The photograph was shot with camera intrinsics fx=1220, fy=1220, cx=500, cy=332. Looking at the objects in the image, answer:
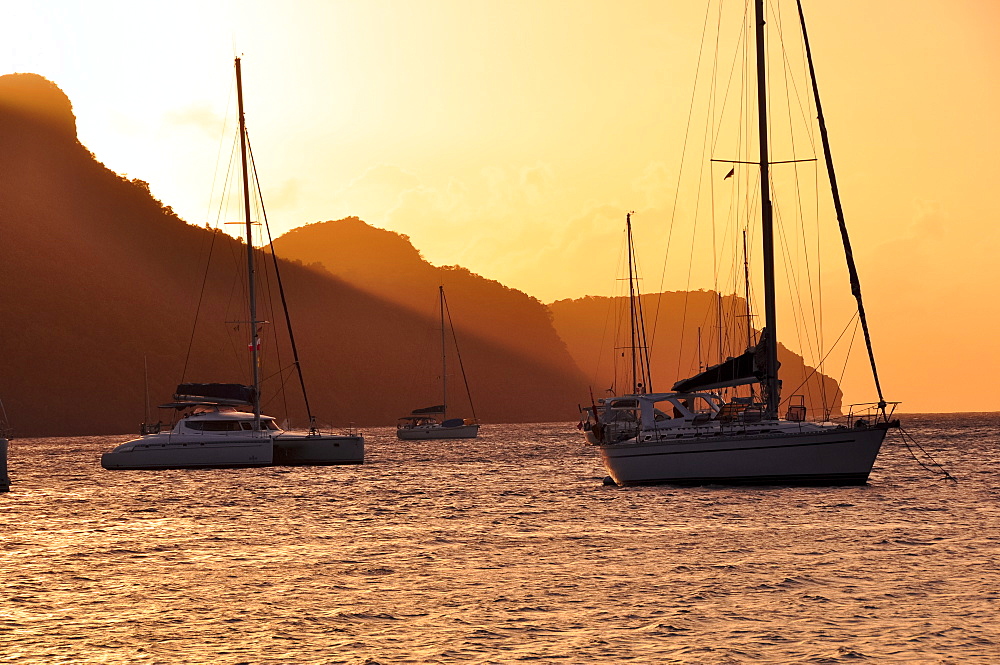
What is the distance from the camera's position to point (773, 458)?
120ft

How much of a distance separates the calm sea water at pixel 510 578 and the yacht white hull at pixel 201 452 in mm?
9130

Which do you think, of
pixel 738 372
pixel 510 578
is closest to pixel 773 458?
pixel 738 372

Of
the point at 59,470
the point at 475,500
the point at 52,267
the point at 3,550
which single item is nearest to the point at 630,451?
the point at 475,500

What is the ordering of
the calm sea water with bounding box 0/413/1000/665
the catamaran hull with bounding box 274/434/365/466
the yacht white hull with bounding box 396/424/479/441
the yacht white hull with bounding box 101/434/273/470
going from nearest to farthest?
the calm sea water with bounding box 0/413/1000/665, the yacht white hull with bounding box 101/434/273/470, the catamaran hull with bounding box 274/434/365/466, the yacht white hull with bounding box 396/424/479/441

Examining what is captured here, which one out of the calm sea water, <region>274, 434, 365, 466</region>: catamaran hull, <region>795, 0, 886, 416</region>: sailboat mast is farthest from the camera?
<region>274, 434, 365, 466</region>: catamaran hull

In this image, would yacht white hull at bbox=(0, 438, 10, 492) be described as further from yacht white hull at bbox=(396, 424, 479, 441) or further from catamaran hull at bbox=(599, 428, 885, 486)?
yacht white hull at bbox=(396, 424, 479, 441)

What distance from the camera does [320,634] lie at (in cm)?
1691

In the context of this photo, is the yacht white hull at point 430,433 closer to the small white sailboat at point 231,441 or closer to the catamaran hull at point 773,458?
the small white sailboat at point 231,441

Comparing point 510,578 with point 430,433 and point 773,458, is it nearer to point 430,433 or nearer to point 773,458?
point 773,458

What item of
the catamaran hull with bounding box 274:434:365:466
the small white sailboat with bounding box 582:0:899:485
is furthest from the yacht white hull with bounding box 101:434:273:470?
the small white sailboat with bounding box 582:0:899:485

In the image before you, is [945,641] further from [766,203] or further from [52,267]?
[52,267]

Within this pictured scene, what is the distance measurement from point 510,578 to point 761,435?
644 inches

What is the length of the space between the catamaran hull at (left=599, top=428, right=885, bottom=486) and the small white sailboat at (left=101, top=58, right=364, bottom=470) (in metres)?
21.0

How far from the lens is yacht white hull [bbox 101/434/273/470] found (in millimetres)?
53562
